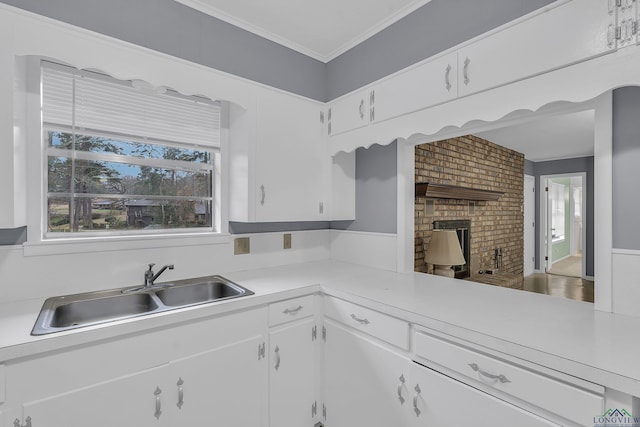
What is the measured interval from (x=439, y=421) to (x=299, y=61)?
8.03 ft

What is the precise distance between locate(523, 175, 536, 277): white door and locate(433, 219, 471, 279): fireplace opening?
311 centimetres

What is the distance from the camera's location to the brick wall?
3.16m

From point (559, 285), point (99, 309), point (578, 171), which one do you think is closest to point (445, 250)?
point (99, 309)

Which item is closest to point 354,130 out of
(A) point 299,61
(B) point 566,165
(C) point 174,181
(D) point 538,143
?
(A) point 299,61

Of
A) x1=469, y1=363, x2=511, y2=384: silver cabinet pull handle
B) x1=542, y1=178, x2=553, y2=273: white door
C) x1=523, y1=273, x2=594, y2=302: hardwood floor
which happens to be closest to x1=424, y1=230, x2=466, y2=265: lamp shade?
x1=469, y1=363, x2=511, y2=384: silver cabinet pull handle

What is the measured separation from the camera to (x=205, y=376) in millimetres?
1470

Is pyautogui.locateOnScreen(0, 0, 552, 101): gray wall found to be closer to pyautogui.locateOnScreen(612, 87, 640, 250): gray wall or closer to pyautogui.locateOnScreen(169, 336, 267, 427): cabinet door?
pyautogui.locateOnScreen(612, 87, 640, 250): gray wall

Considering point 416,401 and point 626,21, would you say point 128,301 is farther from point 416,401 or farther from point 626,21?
point 626,21

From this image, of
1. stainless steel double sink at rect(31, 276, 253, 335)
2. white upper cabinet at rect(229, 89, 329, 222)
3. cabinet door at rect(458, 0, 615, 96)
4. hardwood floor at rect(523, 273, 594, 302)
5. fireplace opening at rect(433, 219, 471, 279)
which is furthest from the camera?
hardwood floor at rect(523, 273, 594, 302)

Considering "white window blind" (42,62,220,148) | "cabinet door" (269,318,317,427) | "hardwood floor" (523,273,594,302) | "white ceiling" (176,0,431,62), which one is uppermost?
"white ceiling" (176,0,431,62)

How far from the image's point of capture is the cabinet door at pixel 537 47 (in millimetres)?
1192

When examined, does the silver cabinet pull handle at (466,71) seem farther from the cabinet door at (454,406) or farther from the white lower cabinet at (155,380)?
the white lower cabinet at (155,380)

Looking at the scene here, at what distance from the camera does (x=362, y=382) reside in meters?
1.64

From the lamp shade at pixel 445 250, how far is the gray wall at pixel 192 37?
5.41ft
